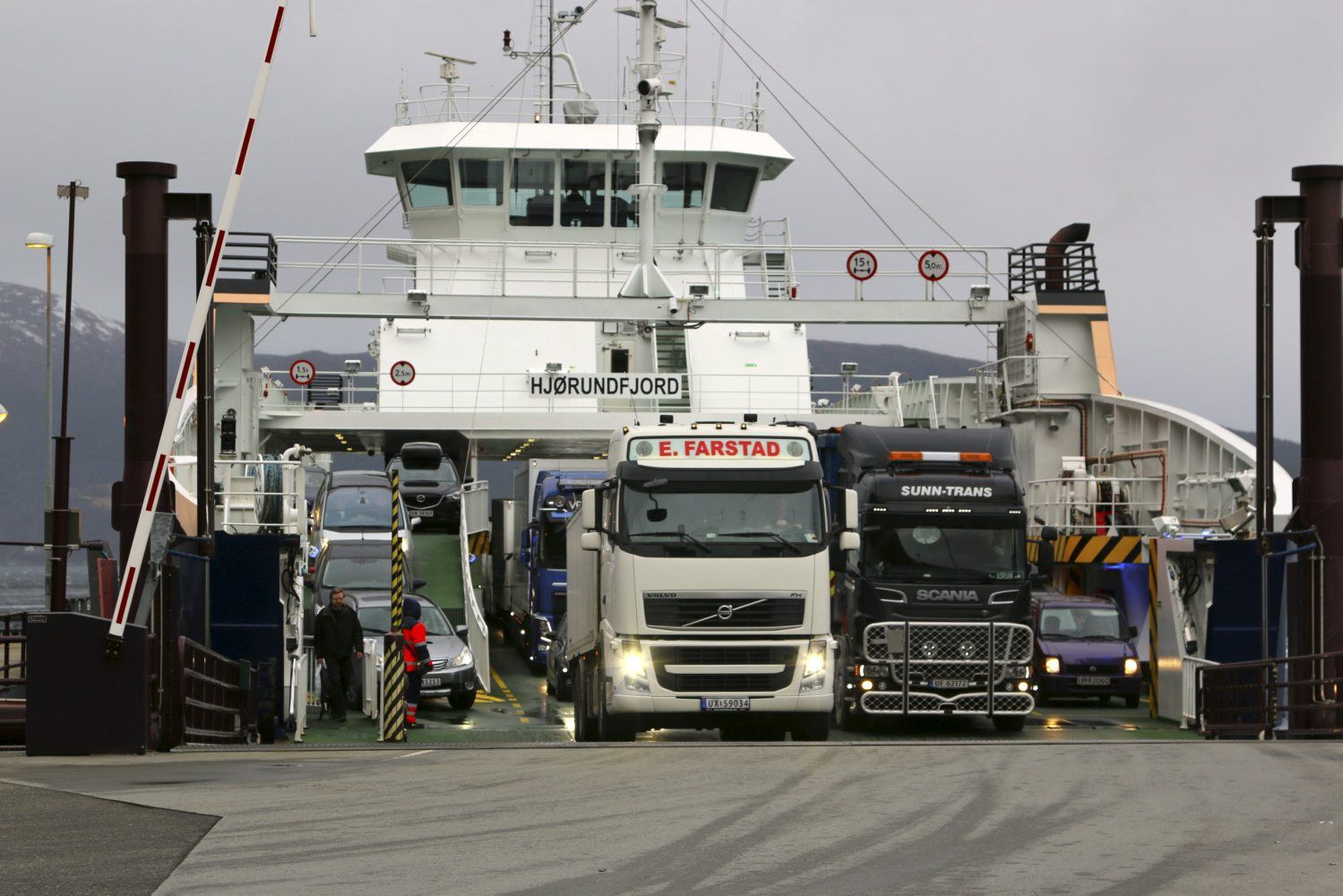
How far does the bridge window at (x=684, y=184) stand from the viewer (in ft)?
114

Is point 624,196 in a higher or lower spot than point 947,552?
higher

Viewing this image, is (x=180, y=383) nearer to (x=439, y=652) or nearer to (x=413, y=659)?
(x=413, y=659)

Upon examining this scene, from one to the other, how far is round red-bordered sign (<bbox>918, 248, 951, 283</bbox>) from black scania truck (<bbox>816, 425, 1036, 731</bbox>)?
8.96 meters

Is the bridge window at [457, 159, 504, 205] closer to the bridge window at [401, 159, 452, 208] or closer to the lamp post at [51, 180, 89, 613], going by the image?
the bridge window at [401, 159, 452, 208]

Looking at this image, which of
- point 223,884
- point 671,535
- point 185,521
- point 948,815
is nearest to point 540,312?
point 185,521

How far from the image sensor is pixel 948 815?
970 centimetres

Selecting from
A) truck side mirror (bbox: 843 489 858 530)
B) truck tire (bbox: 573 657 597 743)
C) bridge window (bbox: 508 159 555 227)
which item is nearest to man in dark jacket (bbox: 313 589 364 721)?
truck tire (bbox: 573 657 597 743)

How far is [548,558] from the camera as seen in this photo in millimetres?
28484

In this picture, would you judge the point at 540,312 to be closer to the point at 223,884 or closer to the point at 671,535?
the point at 671,535

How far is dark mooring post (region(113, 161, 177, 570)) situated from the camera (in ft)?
56.2

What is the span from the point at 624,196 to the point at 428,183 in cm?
372

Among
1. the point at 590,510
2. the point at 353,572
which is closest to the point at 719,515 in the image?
the point at 590,510

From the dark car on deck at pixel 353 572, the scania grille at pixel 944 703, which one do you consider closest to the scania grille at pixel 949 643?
the scania grille at pixel 944 703

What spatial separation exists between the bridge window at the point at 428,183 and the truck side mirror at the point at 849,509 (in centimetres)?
1873
